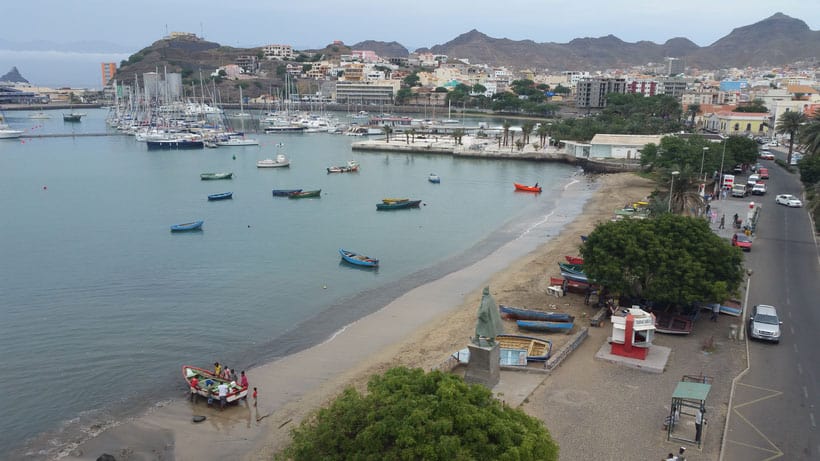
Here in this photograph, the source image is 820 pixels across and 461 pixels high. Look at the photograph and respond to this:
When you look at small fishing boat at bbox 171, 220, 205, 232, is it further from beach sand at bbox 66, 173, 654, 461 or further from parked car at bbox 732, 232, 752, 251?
parked car at bbox 732, 232, 752, 251

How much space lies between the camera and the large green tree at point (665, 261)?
20.9 meters

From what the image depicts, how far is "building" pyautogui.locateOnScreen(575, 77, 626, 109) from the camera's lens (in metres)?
152

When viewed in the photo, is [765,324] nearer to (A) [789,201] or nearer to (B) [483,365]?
(B) [483,365]

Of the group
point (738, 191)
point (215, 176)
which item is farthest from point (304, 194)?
point (738, 191)

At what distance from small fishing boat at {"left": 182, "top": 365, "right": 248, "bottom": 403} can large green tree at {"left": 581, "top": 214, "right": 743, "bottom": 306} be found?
1273cm

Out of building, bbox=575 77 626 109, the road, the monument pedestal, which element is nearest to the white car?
the road

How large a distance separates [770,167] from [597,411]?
5266 centimetres

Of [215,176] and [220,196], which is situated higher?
[215,176]

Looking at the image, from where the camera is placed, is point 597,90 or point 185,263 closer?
point 185,263

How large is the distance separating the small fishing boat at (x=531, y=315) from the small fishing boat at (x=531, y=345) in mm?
1766

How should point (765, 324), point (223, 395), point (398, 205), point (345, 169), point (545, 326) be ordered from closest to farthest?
point (223, 395)
point (765, 324)
point (545, 326)
point (398, 205)
point (345, 169)

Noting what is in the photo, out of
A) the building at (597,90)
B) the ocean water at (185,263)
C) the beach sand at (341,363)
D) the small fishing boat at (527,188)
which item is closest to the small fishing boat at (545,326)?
the beach sand at (341,363)

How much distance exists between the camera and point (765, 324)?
19703 millimetres

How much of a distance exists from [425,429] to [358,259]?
23918mm
